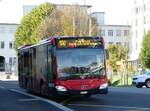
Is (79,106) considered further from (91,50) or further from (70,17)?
(70,17)

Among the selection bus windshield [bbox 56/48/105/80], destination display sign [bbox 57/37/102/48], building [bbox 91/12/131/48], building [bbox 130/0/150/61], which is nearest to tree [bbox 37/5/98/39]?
building [bbox 130/0/150/61]

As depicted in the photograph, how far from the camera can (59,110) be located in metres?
18.8

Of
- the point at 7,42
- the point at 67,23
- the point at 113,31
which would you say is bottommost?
the point at 7,42

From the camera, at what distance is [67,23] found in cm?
6862

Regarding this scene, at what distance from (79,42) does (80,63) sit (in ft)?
3.29

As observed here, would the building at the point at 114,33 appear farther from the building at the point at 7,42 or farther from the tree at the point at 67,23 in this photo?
the tree at the point at 67,23

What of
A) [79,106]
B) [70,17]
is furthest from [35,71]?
[70,17]

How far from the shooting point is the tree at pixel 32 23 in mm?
79312

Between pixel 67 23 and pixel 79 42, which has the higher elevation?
pixel 67 23

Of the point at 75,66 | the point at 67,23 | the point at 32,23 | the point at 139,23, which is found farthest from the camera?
the point at 139,23

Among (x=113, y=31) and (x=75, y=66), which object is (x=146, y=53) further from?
(x=75, y=66)

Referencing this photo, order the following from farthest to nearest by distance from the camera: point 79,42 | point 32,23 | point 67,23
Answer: point 32,23
point 67,23
point 79,42

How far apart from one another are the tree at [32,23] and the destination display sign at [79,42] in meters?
52.3

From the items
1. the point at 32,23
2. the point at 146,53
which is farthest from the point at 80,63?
the point at 32,23
